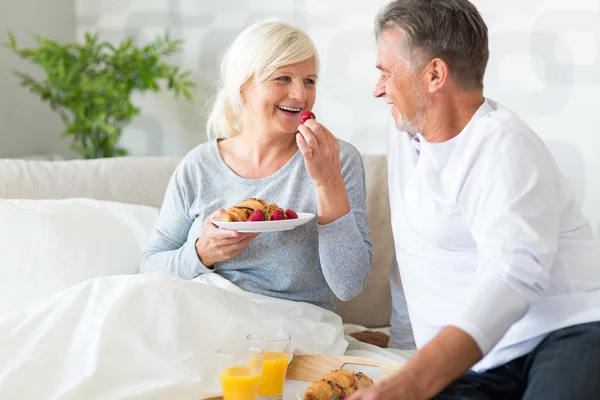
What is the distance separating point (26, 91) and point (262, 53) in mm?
2241

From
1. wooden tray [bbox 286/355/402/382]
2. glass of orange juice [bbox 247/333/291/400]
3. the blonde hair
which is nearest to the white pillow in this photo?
the blonde hair

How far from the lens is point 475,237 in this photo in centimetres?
142

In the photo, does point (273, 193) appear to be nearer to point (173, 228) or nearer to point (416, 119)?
point (173, 228)

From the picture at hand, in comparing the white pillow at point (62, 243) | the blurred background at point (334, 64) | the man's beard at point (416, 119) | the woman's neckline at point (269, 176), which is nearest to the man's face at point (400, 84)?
the man's beard at point (416, 119)

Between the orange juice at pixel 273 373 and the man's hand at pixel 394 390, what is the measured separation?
0.38 meters

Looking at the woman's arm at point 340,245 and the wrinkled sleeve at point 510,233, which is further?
the woman's arm at point 340,245

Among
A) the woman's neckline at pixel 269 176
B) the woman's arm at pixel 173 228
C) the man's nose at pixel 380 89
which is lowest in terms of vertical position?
the woman's arm at pixel 173 228

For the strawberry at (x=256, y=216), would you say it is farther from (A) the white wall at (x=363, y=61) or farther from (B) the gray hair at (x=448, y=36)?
(A) the white wall at (x=363, y=61)

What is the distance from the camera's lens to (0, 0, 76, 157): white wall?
388 cm

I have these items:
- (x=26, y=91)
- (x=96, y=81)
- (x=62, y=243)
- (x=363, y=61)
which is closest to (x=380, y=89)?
(x=62, y=243)

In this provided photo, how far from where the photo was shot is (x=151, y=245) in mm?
2305

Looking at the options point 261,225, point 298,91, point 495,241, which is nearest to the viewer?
point 495,241

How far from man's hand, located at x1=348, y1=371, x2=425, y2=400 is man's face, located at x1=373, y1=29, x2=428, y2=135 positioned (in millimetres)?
560

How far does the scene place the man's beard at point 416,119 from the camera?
5.22 ft
